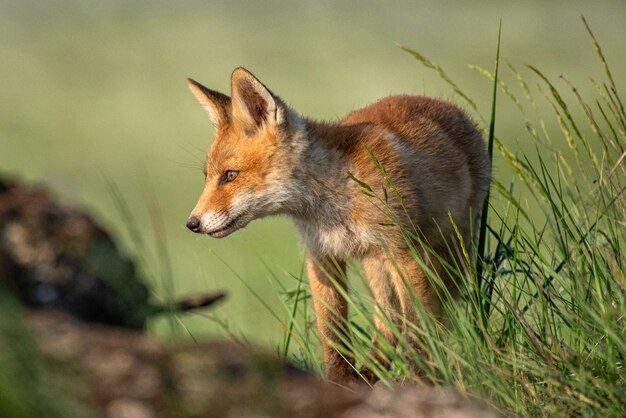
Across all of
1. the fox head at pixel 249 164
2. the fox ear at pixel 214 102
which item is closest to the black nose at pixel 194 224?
the fox head at pixel 249 164

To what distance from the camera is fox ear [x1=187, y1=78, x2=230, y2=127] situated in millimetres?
5492

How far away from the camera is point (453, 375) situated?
10.0ft

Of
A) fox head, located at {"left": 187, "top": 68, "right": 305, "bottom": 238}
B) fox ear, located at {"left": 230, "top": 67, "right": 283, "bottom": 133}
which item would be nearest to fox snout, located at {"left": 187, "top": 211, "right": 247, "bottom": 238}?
fox head, located at {"left": 187, "top": 68, "right": 305, "bottom": 238}

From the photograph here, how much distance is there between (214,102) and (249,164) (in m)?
0.56

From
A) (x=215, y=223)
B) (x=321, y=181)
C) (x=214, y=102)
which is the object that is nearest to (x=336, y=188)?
(x=321, y=181)

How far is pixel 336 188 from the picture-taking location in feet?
16.4

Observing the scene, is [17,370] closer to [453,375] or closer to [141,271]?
[141,271]

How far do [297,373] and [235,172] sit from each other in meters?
3.10

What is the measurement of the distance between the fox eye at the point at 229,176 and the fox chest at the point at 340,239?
53 centimetres

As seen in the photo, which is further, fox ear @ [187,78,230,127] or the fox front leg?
fox ear @ [187,78,230,127]

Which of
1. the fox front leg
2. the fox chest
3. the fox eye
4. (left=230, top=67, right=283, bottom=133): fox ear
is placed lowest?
the fox front leg

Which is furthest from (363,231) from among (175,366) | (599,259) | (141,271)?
(175,366)

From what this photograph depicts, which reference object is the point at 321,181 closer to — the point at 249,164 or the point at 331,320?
the point at 249,164

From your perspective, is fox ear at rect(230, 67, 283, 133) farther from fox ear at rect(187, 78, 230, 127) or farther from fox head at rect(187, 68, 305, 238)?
fox ear at rect(187, 78, 230, 127)
